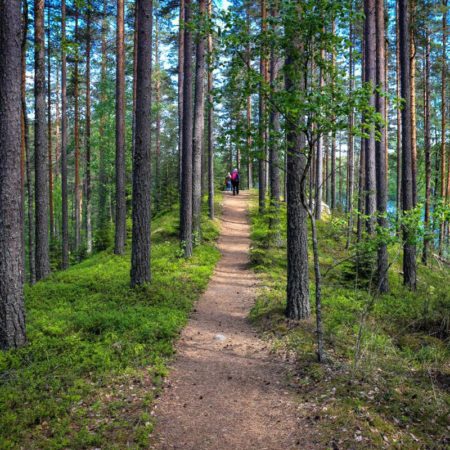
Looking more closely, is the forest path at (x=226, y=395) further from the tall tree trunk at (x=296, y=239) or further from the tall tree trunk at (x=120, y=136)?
the tall tree trunk at (x=120, y=136)

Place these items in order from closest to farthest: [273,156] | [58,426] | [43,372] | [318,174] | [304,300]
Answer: [58,426] → [43,372] → [304,300] → [273,156] → [318,174]

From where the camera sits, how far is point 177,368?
6.37m

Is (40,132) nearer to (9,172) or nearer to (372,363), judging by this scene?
(9,172)

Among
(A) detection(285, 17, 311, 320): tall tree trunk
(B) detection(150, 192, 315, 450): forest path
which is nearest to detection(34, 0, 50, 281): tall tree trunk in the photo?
(B) detection(150, 192, 315, 450): forest path

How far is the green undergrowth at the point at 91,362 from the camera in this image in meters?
4.38

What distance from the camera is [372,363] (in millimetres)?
6234

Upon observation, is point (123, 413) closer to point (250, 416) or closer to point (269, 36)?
point (250, 416)

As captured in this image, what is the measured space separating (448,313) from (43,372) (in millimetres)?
8516

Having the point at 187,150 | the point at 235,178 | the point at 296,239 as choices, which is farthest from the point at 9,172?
the point at 235,178

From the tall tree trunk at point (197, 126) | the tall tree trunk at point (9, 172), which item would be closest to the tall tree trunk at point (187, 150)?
the tall tree trunk at point (197, 126)

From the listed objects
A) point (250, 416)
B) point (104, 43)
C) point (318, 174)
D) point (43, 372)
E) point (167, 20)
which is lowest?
point (250, 416)

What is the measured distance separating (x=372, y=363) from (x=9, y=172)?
268 inches

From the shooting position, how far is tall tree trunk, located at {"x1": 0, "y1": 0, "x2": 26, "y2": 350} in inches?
243

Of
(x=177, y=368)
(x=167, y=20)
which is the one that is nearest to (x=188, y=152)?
(x=177, y=368)
